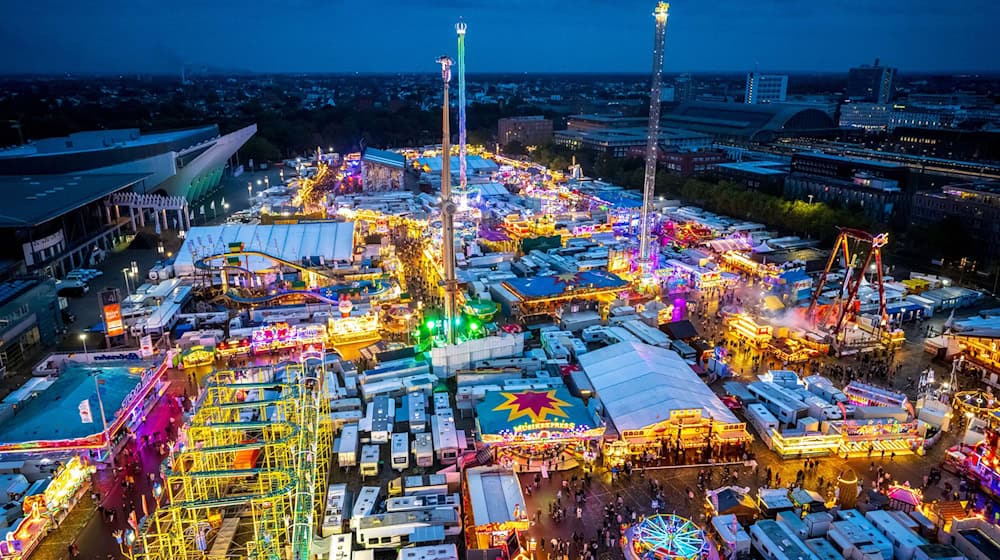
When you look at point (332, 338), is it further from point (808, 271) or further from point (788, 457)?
point (808, 271)

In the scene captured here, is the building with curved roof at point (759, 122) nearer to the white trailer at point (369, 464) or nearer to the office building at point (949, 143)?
the office building at point (949, 143)

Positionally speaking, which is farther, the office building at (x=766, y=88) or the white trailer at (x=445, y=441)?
the office building at (x=766, y=88)

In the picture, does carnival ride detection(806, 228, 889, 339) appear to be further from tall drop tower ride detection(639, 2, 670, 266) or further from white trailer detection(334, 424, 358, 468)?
white trailer detection(334, 424, 358, 468)

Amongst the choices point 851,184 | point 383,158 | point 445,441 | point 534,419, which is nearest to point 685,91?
point 383,158

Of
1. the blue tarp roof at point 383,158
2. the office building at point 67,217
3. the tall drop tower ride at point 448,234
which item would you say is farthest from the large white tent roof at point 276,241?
the blue tarp roof at point 383,158

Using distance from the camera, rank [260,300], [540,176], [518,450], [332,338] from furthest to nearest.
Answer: [540,176]
[260,300]
[332,338]
[518,450]

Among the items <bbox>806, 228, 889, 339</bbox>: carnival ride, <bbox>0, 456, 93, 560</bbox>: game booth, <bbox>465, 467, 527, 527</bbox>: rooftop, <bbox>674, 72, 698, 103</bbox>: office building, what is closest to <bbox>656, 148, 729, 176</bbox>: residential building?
<bbox>806, 228, 889, 339</bbox>: carnival ride

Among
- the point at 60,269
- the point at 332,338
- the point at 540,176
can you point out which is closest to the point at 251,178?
the point at 540,176
